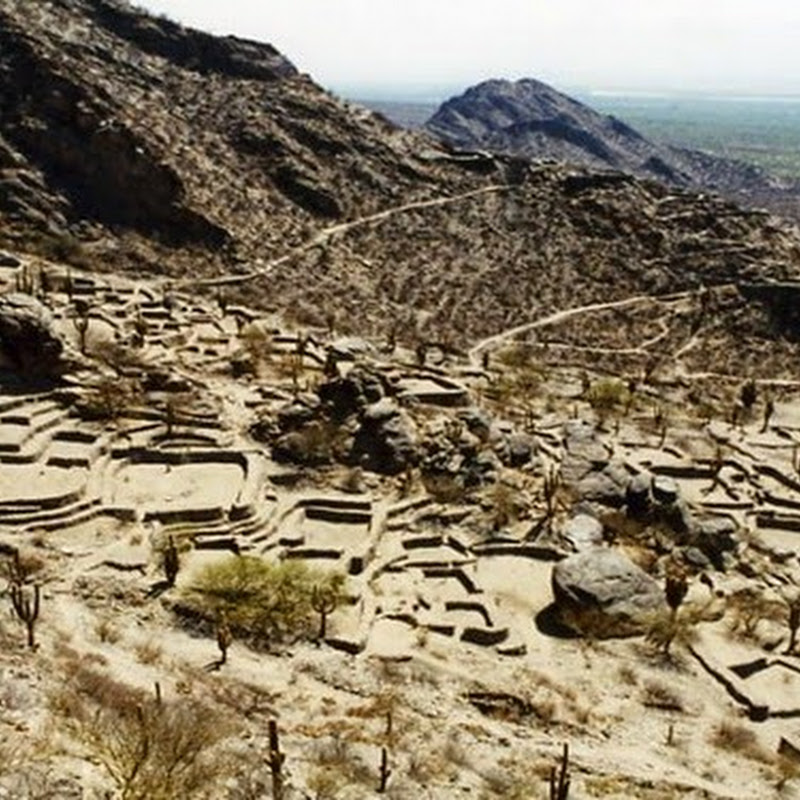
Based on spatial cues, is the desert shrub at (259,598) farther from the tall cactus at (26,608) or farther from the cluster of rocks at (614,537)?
the cluster of rocks at (614,537)

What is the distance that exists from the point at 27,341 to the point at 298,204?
3709cm

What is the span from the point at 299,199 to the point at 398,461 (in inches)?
1619

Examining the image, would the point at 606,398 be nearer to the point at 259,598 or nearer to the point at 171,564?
the point at 259,598

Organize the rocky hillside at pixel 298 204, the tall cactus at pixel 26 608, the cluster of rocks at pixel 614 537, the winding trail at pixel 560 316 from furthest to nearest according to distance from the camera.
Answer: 1. the rocky hillside at pixel 298 204
2. the winding trail at pixel 560 316
3. the cluster of rocks at pixel 614 537
4. the tall cactus at pixel 26 608

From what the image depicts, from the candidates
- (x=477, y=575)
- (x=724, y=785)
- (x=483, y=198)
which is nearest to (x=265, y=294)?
(x=483, y=198)

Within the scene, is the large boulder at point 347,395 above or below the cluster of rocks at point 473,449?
above

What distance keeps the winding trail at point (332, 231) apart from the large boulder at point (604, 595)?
36718mm

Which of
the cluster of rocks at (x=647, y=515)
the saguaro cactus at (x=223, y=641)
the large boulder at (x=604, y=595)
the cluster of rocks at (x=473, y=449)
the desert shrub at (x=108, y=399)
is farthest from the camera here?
the desert shrub at (x=108, y=399)

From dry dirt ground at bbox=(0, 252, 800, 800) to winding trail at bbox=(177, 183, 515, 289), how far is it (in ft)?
44.5

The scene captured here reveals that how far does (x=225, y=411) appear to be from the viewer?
3838 cm

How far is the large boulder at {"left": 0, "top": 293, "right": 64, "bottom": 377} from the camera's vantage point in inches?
1470

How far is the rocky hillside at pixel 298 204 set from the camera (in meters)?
63.0

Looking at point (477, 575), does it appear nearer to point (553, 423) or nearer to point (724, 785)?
point (724, 785)

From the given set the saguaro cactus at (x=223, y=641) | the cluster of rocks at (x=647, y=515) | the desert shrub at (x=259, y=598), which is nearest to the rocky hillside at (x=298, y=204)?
the cluster of rocks at (x=647, y=515)
